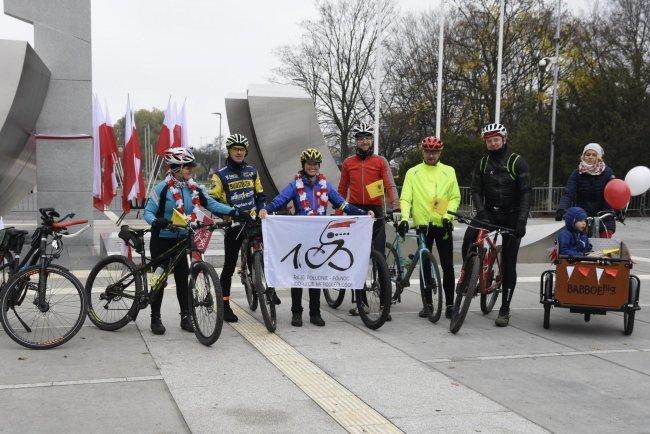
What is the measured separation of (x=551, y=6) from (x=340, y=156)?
16.0 meters

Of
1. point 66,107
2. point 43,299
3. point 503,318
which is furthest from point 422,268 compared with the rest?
point 66,107

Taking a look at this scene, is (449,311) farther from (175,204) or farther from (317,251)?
(175,204)

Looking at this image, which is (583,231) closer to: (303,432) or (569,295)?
(569,295)

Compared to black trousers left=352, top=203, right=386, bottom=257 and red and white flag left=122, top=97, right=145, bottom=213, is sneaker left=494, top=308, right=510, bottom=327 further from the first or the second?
red and white flag left=122, top=97, right=145, bottom=213

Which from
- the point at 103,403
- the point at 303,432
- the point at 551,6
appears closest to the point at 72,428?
the point at 103,403

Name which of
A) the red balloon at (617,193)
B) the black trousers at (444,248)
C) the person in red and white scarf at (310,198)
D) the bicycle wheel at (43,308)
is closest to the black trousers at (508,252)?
the black trousers at (444,248)

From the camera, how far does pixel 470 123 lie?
41.2m

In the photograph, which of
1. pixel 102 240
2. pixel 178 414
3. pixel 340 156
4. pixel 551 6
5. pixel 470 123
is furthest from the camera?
pixel 340 156

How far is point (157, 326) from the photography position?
6.51 m

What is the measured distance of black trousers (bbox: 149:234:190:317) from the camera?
6500 millimetres

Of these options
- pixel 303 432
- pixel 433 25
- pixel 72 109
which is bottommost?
→ pixel 303 432

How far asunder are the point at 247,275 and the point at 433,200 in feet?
6.55

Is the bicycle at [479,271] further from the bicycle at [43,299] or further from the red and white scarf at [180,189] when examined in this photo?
the bicycle at [43,299]

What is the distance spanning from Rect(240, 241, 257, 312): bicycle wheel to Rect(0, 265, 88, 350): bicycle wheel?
1.68 m
